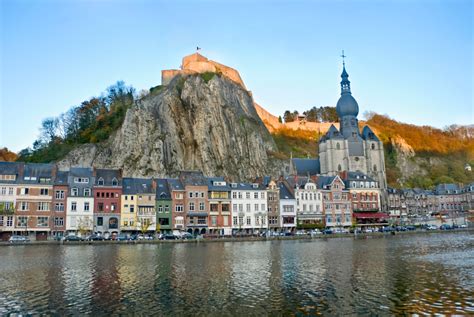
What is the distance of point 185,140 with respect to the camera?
9444 cm

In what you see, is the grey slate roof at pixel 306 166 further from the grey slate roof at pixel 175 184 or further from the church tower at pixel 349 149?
the grey slate roof at pixel 175 184

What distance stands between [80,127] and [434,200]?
86957 mm

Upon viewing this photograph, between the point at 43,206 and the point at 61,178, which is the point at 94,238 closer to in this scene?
the point at 43,206

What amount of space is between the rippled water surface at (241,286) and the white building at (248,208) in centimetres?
3784

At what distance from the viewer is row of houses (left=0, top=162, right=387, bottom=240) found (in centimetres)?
6212

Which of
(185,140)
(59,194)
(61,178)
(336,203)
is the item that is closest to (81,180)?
(61,178)

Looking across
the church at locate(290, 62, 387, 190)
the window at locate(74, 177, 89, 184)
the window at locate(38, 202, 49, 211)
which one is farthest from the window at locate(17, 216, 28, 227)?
the church at locate(290, 62, 387, 190)

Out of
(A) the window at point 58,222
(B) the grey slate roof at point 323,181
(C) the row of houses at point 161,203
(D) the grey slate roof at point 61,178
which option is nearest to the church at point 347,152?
(B) the grey slate roof at point 323,181

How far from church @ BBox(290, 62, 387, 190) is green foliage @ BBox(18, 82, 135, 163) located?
4330 cm

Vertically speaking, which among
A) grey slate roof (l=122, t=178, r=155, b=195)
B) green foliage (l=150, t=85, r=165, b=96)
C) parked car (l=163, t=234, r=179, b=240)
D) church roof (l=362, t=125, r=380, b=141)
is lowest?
parked car (l=163, t=234, r=179, b=240)

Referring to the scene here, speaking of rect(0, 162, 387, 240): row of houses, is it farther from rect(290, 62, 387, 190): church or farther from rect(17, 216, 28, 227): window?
rect(290, 62, 387, 190): church

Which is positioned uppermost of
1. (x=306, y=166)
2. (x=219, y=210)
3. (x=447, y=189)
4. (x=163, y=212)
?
(x=306, y=166)

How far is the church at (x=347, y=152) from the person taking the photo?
355ft

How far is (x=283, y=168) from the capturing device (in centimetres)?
10700
